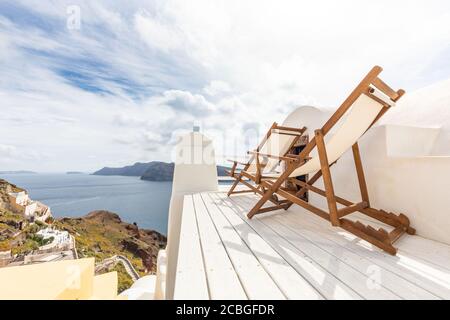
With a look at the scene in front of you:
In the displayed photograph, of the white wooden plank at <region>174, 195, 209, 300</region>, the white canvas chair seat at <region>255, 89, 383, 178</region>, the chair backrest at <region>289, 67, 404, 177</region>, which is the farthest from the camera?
the white canvas chair seat at <region>255, 89, 383, 178</region>

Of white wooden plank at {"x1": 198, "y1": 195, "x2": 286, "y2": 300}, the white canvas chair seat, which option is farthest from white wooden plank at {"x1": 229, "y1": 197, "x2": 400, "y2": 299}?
the white canvas chair seat

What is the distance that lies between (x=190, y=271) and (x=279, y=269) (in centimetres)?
57

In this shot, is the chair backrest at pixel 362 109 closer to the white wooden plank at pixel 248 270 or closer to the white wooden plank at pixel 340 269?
the white wooden plank at pixel 340 269

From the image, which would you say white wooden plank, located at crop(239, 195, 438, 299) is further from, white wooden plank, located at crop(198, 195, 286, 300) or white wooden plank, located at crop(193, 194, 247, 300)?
Result: white wooden plank, located at crop(193, 194, 247, 300)

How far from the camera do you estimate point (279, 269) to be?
1.23m

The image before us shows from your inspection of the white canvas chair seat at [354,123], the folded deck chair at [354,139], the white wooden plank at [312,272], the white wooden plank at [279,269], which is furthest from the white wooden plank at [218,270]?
the white canvas chair seat at [354,123]

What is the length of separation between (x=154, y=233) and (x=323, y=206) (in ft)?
137

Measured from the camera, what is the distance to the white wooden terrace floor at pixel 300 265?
1.01m

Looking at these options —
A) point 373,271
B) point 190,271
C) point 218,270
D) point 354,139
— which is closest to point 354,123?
point 354,139

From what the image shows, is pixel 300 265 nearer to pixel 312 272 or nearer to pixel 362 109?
pixel 312 272

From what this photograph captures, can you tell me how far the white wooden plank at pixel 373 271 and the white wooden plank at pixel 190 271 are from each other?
3.18 feet

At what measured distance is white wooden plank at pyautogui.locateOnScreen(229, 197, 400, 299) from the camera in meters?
1.00

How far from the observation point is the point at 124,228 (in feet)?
114
